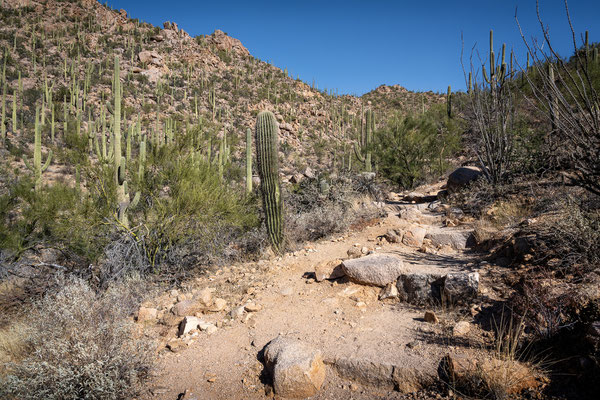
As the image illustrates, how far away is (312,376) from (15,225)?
682cm

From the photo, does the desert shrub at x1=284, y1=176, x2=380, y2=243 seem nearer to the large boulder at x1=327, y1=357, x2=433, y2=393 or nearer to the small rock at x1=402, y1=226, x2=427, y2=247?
the small rock at x1=402, y1=226, x2=427, y2=247

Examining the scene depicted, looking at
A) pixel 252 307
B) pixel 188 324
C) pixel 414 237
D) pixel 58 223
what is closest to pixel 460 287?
pixel 414 237

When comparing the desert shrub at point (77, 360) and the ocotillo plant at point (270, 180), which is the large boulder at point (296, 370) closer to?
the desert shrub at point (77, 360)

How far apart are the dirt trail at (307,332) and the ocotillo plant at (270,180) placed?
3.20 ft

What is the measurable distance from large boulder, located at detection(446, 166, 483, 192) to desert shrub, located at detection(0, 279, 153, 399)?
804 centimetres

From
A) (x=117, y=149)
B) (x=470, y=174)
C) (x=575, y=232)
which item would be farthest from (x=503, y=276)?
(x=117, y=149)

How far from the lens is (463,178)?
873 centimetres

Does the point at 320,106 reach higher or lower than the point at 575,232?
higher

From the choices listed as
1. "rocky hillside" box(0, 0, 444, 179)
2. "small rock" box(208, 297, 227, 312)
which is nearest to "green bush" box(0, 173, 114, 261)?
"small rock" box(208, 297, 227, 312)

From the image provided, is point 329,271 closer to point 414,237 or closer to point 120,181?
point 414,237

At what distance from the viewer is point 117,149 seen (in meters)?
6.49

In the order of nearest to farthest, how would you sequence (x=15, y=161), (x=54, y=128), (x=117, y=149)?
(x=117, y=149), (x=15, y=161), (x=54, y=128)

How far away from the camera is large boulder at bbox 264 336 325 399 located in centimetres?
281

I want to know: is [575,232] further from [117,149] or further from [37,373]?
[117,149]
